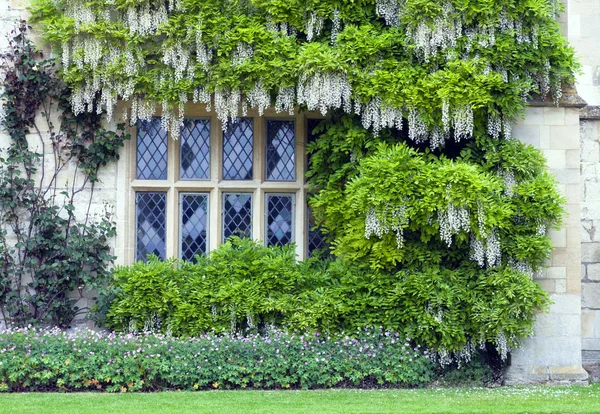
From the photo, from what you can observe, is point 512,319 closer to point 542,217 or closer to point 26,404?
point 542,217

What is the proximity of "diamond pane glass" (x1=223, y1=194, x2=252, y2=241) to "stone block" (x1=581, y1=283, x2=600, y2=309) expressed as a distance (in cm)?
413

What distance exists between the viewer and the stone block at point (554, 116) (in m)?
9.04

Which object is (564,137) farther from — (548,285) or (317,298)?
(317,298)

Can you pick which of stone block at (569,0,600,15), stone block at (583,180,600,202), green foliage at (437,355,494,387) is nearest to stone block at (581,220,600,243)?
stone block at (583,180,600,202)

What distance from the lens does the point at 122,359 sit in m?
8.17

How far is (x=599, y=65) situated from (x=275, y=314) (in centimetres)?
599

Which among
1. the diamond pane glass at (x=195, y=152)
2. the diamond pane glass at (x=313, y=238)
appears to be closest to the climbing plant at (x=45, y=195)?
the diamond pane glass at (x=195, y=152)

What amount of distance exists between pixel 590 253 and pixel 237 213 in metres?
4.32

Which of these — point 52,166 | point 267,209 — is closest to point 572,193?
point 267,209

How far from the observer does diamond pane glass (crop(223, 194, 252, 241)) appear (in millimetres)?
9609

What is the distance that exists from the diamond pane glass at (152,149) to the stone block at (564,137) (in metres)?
4.31

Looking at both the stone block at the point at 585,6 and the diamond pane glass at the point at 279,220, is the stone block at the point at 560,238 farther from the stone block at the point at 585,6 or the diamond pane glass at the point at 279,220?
the stone block at the point at 585,6

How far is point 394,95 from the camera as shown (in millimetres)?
8727

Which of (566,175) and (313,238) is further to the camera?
(313,238)
